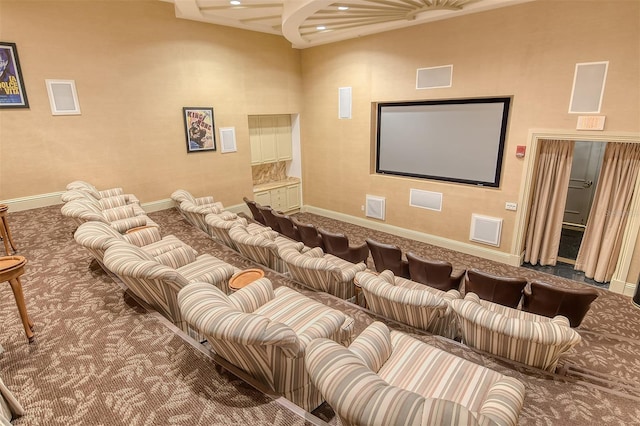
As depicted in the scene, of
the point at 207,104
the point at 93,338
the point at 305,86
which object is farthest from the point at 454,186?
the point at 93,338

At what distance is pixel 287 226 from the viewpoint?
595 centimetres

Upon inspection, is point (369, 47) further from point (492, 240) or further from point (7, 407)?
point (7, 407)

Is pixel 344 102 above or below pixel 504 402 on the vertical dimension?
above

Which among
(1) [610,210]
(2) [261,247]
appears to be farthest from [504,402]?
(1) [610,210]

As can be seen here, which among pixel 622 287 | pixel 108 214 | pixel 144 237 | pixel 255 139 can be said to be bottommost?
pixel 622 287

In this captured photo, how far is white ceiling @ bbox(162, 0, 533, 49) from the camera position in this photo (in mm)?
4934

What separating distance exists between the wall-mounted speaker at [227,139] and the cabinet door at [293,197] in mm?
2016

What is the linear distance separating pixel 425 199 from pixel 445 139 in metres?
1.25

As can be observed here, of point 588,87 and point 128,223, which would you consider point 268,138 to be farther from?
point 588,87

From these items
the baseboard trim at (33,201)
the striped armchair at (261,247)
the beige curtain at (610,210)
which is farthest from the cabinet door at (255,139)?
the beige curtain at (610,210)

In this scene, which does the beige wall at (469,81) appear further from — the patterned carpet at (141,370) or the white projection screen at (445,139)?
the patterned carpet at (141,370)

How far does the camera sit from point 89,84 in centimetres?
546

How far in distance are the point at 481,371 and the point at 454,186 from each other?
4693mm

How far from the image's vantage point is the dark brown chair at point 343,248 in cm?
488
